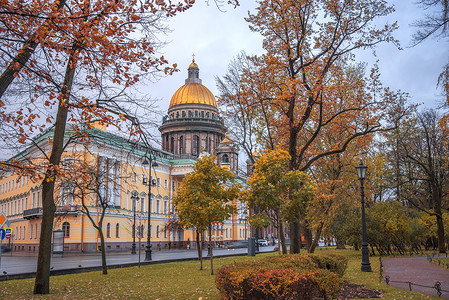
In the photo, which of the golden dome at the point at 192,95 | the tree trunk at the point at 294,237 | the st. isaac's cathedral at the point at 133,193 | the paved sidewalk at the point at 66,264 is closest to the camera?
the tree trunk at the point at 294,237

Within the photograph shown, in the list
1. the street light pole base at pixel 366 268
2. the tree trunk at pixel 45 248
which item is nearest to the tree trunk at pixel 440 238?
the street light pole base at pixel 366 268

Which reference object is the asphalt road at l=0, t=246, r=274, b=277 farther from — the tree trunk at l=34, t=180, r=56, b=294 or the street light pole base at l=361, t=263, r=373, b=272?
the street light pole base at l=361, t=263, r=373, b=272

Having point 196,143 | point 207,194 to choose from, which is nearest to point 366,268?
point 207,194

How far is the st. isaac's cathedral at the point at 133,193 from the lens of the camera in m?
31.2

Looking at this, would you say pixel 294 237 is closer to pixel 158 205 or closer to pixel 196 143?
pixel 158 205

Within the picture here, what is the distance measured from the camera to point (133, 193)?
41.7m

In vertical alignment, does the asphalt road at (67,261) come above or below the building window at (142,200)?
below

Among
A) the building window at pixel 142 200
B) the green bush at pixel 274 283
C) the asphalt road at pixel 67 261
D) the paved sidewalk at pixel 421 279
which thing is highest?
the building window at pixel 142 200

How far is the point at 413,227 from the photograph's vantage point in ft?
102

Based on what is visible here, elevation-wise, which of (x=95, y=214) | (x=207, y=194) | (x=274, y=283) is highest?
(x=207, y=194)

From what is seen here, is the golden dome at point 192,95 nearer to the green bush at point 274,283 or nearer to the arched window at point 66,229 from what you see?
the arched window at point 66,229

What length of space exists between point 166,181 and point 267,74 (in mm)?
47932

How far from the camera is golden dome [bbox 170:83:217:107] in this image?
87062mm

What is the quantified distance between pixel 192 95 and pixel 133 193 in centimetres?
4824
